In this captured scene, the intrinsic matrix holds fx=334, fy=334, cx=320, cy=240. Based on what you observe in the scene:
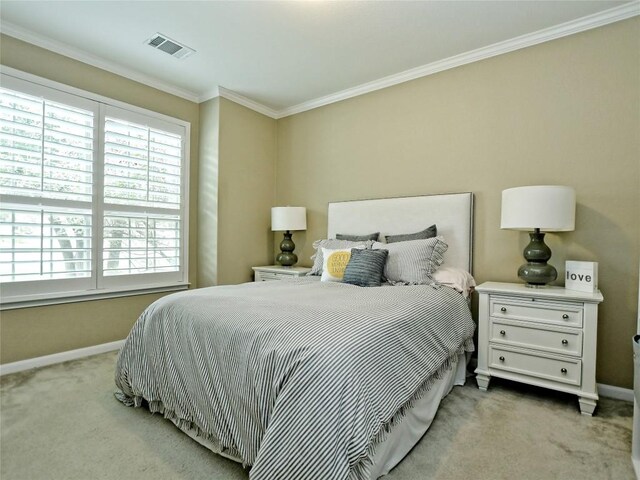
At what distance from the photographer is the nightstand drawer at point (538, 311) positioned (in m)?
2.09

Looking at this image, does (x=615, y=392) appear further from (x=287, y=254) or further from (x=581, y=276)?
(x=287, y=254)

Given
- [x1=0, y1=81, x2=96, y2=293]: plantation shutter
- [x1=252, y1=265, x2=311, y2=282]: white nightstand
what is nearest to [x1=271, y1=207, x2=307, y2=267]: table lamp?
[x1=252, y1=265, x2=311, y2=282]: white nightstand

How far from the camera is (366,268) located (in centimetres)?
256

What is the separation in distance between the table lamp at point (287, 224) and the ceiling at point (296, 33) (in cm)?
138

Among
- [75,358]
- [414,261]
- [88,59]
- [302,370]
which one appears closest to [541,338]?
[414,261]

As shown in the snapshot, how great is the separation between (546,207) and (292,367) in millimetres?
1976

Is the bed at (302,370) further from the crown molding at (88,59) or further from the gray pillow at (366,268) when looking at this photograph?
the crown molding at (88,59)

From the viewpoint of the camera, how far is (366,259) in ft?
8.58

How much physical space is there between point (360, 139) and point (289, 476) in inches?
125

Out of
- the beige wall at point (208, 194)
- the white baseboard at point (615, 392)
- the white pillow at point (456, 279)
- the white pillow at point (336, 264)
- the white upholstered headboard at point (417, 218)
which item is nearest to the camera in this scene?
the white baseboard at point (615, 392)

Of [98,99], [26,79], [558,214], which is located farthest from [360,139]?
[26,79]

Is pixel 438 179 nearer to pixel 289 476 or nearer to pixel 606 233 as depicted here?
pixel 606 233

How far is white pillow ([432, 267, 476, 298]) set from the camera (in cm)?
254

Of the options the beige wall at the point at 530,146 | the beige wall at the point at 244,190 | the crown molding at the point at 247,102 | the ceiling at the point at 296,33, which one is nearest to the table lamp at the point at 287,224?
the beige wall at the point at 244,190
